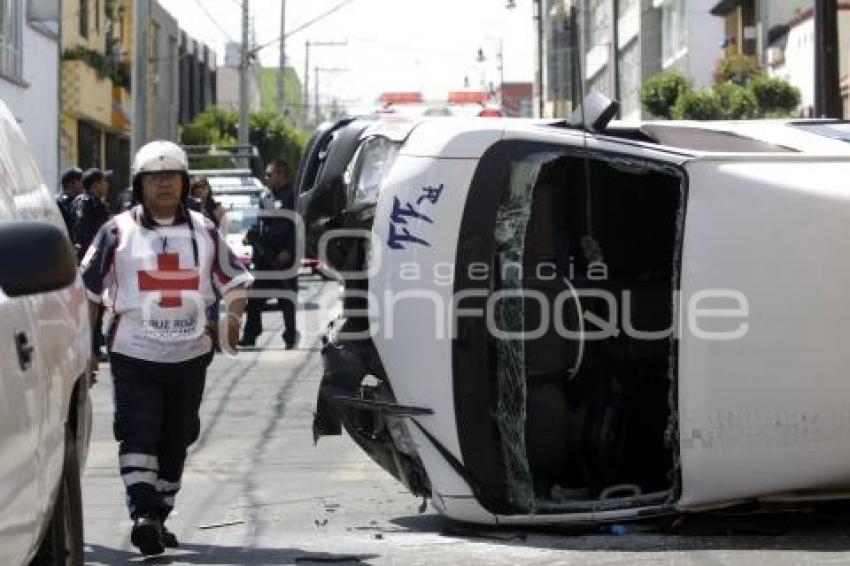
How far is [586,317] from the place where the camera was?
816 cm

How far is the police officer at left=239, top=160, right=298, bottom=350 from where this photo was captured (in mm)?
17091

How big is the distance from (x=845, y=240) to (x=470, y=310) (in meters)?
1.56

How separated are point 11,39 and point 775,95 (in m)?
15.1

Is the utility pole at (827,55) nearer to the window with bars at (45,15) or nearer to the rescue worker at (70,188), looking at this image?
the rescue worker at (70,188)

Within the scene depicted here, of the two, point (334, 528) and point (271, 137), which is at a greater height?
point (271, 137)

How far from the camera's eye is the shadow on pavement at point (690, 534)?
7.57 meters

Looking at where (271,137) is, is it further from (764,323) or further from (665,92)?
(764,323)

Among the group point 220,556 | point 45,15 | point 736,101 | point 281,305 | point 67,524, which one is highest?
point 45,15

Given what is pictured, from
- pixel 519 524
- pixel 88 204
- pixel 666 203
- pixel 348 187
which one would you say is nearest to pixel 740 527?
pixel 519 524

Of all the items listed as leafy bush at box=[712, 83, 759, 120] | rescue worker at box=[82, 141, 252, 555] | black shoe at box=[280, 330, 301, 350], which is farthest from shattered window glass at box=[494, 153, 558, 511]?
leafy bush at box=[712, 83, 759, 120]

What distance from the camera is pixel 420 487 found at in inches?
316

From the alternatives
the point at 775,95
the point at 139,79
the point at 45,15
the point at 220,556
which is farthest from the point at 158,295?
the point at 775,95

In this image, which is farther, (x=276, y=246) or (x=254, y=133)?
(x=254, y=133)

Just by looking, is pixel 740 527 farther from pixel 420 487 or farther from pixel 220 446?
pixel 220 446
